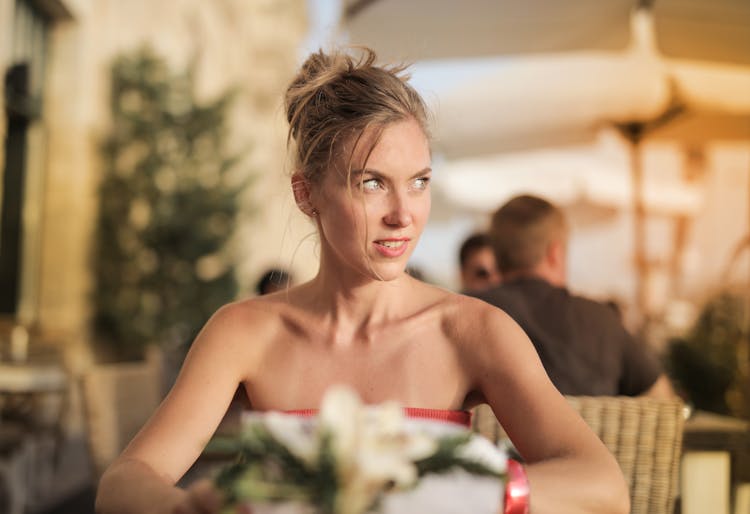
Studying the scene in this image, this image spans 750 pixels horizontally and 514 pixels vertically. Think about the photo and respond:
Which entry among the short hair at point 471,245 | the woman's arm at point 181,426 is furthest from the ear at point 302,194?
the short hair at point 471,245

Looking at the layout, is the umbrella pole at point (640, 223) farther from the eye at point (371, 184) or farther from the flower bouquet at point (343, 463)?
the flower bouquet at point (343, 463)

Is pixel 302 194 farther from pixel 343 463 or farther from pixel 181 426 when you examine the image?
pixel 343 463

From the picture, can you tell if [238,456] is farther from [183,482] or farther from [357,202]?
[183,482]

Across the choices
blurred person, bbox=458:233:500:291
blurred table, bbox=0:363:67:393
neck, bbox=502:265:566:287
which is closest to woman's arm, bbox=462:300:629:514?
neck, bbox=502:265:566:287

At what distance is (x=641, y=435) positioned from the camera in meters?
2.18

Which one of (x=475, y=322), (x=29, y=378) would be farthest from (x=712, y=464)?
(x=29, y=378)

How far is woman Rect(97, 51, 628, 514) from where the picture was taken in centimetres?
167

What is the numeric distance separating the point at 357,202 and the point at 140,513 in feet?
2.00

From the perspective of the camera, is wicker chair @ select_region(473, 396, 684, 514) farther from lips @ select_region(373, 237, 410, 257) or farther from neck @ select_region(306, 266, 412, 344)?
lips @ select_region(373, 237, 410, 257)

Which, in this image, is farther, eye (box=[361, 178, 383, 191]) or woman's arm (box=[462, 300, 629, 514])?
eye (box=[361, 178, 383, 191])

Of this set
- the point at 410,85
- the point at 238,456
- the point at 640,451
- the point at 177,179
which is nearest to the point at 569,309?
the point at 640,451

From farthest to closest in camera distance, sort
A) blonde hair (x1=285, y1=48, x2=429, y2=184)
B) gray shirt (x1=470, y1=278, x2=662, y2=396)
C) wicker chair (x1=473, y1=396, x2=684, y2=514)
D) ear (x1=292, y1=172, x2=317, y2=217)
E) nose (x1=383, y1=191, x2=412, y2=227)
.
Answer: gray shirt (x1=470, y1=278, x2=662, y2=396), wicker chair (x1=473, y1=396, x2=684, y2=514), ear (x1=292, y1=172, x2=317, y2=217), blonde hair (x1=285, y1=48, x2=429, y2=184), nose (x1=383, y1=191, x2=412, y2=227)

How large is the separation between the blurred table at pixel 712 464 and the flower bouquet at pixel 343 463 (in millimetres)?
1671

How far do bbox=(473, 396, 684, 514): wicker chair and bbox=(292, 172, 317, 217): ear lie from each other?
62 cm
